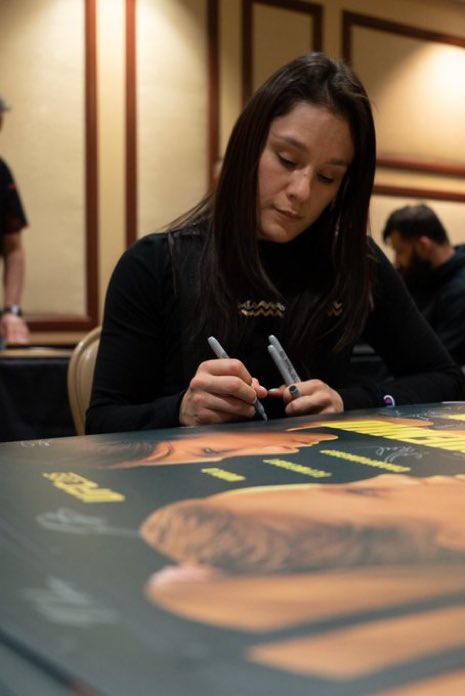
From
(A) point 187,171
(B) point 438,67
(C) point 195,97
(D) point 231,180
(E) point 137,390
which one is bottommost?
(E) point 137,390

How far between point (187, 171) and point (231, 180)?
3030 millimetres

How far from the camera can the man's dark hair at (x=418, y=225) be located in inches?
138

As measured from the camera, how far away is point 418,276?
11.3 feet

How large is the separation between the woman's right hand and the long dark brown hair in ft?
0.86

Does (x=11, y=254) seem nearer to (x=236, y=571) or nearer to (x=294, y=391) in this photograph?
(x=294, y=391)

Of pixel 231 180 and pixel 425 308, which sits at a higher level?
pixel 231 180

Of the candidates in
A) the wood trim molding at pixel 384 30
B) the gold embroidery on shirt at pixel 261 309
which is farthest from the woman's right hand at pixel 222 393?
the wood trim molding at pixel 384 30

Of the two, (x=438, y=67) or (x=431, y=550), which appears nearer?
(x=431, y=550)

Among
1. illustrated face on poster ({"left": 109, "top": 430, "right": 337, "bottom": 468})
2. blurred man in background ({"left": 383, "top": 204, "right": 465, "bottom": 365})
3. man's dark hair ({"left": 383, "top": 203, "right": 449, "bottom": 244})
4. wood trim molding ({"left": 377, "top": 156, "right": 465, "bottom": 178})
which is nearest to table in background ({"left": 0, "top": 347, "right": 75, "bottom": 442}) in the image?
illustrated face on poster ({"left": 109, "top": 430, "right": 337, "bottom": 468})

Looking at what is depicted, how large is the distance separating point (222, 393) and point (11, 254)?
7.60 feet

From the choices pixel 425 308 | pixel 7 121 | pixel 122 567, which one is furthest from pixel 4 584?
pixel 7 121

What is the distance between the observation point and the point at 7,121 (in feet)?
11.9

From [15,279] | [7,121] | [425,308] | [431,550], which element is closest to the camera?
[431,550]

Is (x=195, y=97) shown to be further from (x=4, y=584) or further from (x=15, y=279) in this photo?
(x=4, y=584)
